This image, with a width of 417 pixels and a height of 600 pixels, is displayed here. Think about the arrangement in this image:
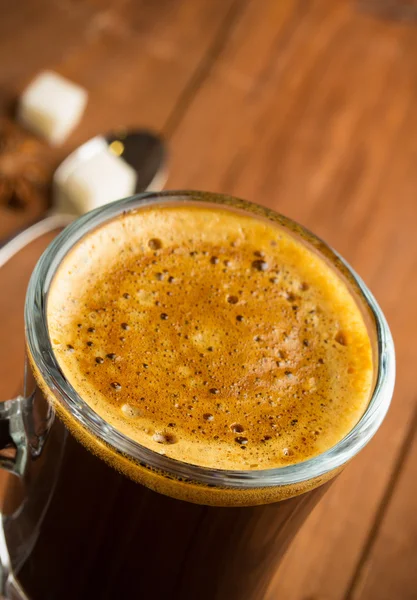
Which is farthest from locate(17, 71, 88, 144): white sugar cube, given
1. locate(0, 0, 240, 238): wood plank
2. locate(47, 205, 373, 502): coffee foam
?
locate(47, 205, 373, 502): coffee foam

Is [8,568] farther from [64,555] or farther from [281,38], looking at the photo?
Answer: [281,38]

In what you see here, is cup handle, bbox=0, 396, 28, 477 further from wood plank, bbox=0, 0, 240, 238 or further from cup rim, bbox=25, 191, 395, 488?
wood plank, bbox=0, 0, 240, 238

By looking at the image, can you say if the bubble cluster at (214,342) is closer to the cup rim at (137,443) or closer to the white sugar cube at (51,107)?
the cup rim at (137,443)

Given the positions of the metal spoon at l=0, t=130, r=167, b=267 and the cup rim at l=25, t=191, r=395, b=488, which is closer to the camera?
the cup rim at l=25, t=191, r=395, b=488

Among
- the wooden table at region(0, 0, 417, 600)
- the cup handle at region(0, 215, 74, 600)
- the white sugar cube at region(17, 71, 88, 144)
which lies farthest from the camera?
the white sugar cube at region(17, 71, 88, 144)

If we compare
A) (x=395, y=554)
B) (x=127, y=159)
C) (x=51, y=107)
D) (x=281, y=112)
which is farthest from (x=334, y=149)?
(x=395, y=554)

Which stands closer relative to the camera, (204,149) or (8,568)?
(8,568)

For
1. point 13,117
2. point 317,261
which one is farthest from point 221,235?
point 13,117

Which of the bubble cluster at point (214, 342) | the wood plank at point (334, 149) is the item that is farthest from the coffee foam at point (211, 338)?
the wood plank at point (334, 149)
